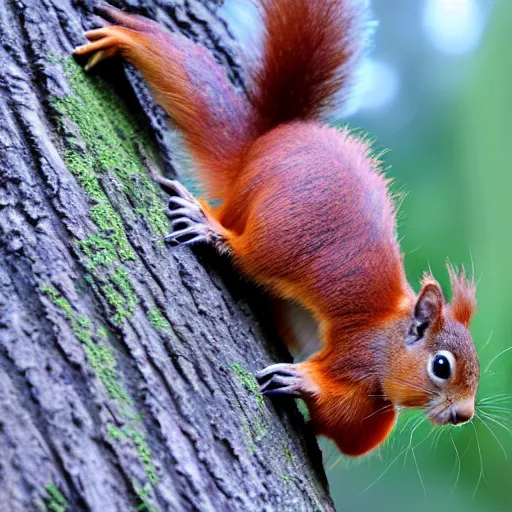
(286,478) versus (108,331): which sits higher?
(108,331)

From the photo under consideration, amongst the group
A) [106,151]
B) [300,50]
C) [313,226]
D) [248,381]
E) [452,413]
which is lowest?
[452,413]

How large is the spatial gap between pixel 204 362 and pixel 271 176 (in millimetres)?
687

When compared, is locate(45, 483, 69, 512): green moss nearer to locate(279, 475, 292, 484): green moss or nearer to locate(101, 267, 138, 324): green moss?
locate(101, 267, 138, 324): green moss

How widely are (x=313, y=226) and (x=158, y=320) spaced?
24.6 inches

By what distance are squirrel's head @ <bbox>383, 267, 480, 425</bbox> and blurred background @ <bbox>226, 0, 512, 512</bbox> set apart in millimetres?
514

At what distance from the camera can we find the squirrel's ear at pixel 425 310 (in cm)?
180

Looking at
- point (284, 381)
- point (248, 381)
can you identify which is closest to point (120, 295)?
point (248, 381)

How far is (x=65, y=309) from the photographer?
1.26m

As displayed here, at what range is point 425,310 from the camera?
72.1 inches

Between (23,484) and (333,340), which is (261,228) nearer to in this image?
(333,340)

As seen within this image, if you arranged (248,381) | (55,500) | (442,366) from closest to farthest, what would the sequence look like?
(55,500)
(248,381)
(442,366)

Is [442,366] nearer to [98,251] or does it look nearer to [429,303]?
[429,303]

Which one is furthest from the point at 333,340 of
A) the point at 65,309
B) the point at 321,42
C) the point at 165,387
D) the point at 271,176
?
the point at 321,42

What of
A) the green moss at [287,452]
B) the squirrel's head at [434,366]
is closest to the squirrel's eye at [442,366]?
the squirrel's head at [434,366]
